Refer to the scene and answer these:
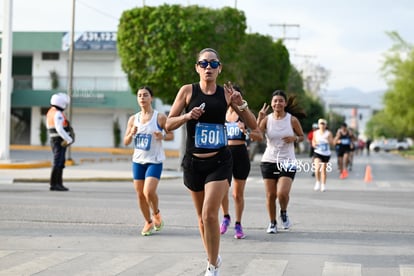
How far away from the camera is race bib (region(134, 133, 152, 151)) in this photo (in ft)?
32.4

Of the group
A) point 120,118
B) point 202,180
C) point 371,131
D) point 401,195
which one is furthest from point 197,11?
point 371,131

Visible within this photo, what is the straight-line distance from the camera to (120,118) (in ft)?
175

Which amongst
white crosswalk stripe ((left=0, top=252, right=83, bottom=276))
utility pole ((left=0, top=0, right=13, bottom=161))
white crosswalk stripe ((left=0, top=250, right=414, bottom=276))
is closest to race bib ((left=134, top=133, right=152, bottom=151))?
white crosswalk stripe ((left=0, top=250, right=414, bottom=276))

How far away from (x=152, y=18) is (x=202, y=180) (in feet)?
70.0

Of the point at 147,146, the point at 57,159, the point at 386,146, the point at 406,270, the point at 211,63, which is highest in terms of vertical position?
the point at 211,63

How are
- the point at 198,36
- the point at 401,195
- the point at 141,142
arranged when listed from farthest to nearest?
1. the point at 198,36
2. the point at 401,195
3. the point at 141,142

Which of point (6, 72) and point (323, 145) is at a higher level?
point (6, 72)

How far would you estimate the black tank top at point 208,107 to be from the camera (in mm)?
6859

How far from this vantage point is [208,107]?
22.5 ft

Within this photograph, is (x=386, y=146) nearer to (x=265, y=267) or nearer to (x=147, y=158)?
(x=147, y=158)

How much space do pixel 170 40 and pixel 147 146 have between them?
17791 mm

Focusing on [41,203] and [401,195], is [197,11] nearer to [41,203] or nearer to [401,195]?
[401,195]

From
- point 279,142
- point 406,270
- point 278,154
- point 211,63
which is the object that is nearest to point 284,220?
point 278,154

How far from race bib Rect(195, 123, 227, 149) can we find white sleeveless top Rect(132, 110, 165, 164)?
119 inches
